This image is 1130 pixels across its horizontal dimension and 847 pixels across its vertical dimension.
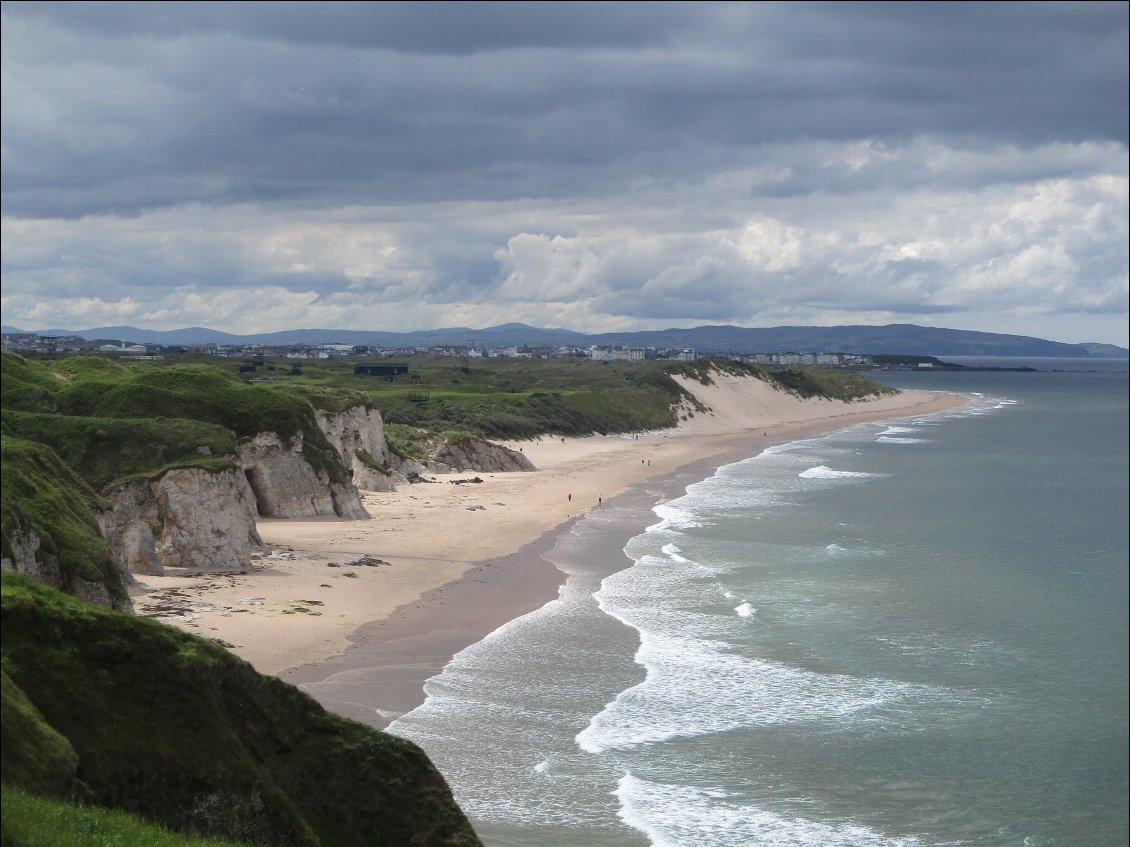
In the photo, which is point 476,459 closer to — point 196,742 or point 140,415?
point 140,415

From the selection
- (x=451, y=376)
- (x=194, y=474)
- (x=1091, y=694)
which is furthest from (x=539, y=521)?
(x=451, y=376)

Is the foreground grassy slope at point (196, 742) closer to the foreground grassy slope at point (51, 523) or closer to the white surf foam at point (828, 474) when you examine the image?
the foreground grassy slope at point (51, 523)

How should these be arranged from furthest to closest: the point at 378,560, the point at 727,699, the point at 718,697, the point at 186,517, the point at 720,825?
the point at 378,560 < the point at 186,517 < the point at 718,697 < the point at 727,699 < the point at 720,825

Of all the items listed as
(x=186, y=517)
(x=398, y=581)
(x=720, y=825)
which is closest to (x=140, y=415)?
(x=186, y=517)

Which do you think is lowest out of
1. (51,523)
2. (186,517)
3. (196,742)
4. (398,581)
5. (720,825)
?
(720,825)

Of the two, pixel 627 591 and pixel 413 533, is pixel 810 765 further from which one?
pixel 413 533

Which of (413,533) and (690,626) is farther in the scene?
(413,533)

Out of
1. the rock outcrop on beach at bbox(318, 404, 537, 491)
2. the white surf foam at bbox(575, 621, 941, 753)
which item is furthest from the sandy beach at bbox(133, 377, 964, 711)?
the white surf foam at bbox(575, 621, 941, 753)
